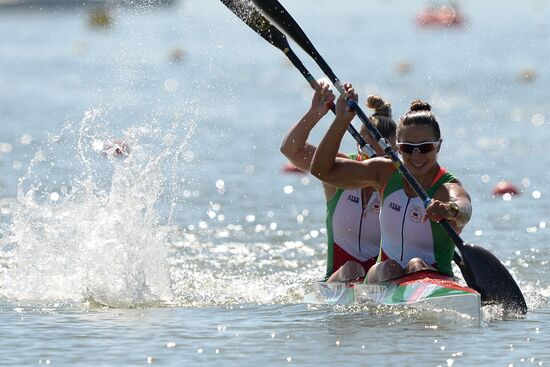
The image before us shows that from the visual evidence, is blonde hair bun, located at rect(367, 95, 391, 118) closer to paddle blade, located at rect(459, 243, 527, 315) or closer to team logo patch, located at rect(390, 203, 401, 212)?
team logo patch, located at rect(390, 203, 401, 212)

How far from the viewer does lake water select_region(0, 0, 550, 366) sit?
8.15m

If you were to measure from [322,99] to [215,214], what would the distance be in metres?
5.97

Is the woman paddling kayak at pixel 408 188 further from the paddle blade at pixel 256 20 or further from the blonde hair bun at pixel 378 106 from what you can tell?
the paddle blade at pixel 256 20

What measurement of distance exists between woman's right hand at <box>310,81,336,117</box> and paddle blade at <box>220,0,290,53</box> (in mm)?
1048

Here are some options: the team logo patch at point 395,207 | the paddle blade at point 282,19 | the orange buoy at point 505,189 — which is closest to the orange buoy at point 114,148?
the paddle blade at point 282,19

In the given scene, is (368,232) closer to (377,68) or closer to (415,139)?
(415,139)

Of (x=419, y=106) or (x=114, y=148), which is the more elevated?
(x=114, y=148)

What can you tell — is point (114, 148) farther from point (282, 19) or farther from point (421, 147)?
point (421, 147)

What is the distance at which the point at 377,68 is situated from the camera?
1448 inches

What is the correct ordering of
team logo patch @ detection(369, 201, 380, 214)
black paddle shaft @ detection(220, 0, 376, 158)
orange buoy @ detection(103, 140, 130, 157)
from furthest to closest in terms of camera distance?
1. orange buoy @ detection(103, 140, 130, 157)
2. black paddle shaft @ detection(220, 0, 376, 158)
3. team logo patch @ detection(369, 201, 380, 214)

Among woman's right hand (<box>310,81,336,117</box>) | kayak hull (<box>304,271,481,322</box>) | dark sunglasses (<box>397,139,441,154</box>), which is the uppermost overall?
woman's right hand (<box>310,81,336,117</box>)

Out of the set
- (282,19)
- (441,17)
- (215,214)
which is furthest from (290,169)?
(441,17)

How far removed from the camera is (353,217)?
31.3ft

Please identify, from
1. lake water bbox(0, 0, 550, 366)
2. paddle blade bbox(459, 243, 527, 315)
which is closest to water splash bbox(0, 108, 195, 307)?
lake water bbox(0, 0, 550, 366)
